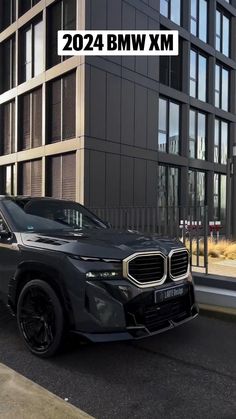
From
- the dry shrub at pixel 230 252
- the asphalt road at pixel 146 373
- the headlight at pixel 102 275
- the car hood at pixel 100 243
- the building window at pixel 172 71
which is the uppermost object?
the building window at pixel 172 71

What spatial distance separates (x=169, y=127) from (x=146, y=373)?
19.4 m

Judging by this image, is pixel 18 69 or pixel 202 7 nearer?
pixel 18 69

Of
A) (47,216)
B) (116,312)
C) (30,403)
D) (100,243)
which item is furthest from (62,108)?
(30,403)

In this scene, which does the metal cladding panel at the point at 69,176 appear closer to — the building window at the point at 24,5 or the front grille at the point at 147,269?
the building window at the point at 24,5

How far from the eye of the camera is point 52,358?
4.64m

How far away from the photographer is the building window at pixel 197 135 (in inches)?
963

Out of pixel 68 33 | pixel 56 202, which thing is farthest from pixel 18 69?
pixel 56 202

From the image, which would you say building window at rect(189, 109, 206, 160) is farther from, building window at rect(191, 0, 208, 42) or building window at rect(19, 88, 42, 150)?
building window at rect(19, 88, 42, 150)

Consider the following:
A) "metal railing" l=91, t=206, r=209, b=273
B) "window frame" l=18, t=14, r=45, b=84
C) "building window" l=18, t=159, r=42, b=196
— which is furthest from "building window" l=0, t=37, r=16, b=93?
"metal railing" l=91, t=206, r=209, b=273

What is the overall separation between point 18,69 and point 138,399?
20663 millimetres

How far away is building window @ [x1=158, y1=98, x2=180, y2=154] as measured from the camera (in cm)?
2212

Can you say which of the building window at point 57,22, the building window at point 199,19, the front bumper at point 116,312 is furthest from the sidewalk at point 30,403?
the building window at point 199,19

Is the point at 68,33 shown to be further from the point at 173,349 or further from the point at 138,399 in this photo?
the point at 138,399

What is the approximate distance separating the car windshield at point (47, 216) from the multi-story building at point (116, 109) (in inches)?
347
